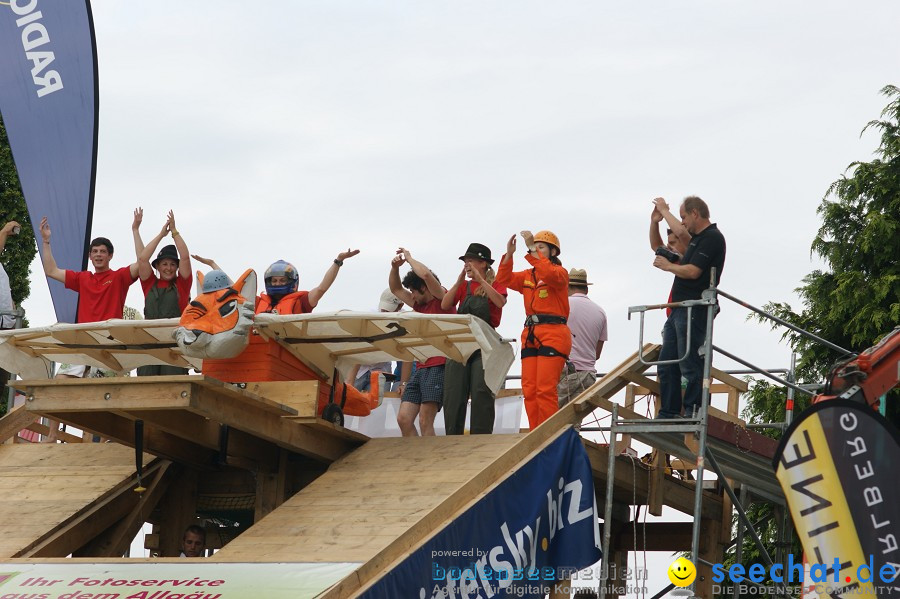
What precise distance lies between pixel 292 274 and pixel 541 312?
7.50ft

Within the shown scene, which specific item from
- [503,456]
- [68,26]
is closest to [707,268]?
[503,456]

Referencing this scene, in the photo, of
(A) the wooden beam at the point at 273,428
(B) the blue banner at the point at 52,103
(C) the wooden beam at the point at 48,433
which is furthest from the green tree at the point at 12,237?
(A) the wooden beam at the point at 273,428

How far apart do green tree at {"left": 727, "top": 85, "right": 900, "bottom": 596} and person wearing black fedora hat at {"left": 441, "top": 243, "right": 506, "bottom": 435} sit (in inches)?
273

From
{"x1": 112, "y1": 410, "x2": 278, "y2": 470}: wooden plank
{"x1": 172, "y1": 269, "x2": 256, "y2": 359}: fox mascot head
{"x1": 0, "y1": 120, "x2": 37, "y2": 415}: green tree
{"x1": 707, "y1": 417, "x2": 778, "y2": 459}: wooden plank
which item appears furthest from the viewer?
{"x1": 0, "y1": 120, "x2": 37, "y2": 415}: green tree

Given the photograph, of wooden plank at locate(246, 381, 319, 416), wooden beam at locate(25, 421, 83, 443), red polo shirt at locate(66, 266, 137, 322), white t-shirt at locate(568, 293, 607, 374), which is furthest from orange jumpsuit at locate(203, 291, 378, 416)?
wooden beam at locate(25, 421, 83, 443)

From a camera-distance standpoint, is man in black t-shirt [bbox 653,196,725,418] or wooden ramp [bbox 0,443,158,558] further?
wooden ramp [bbox 0,443,158,558]

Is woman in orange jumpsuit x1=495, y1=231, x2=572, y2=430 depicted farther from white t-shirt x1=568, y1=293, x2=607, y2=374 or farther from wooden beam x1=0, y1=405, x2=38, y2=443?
wooden beam x1=0, y1=405, x2=38, y2=443

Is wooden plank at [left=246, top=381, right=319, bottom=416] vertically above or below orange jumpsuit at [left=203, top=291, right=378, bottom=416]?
below

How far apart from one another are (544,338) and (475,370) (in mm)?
855

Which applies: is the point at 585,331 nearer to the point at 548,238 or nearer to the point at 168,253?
the point at 548,238

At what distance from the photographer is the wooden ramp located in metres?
11.7

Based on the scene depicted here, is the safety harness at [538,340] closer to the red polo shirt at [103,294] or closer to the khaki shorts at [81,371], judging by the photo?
the red polo shirt at [103,294]

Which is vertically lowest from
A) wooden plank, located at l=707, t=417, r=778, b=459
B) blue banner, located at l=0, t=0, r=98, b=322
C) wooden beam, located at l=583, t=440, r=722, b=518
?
wooden beam, located at l=583, t=440, r=722, b=518

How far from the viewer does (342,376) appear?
12148 millimetres
